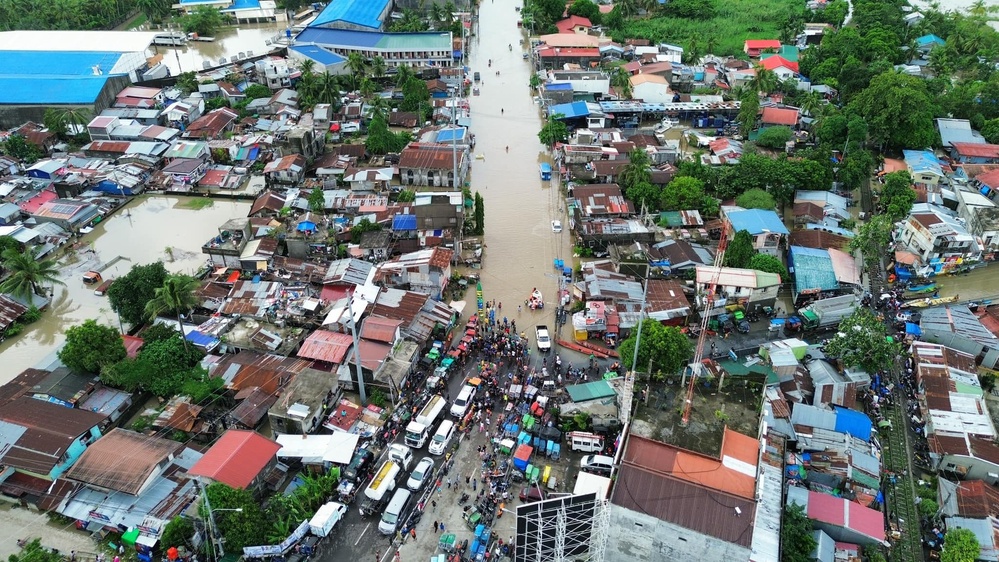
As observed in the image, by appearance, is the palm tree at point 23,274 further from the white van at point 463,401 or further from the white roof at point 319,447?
the white van at point 463,401

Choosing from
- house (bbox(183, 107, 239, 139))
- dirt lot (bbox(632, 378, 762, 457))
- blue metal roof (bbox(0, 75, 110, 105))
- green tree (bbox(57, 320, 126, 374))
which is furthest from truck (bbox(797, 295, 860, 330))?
blue metal roof (bbox(0, 75, 110, 105))

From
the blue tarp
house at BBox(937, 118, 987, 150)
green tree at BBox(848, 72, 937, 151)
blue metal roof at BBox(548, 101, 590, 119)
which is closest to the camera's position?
Answer: the blue tarp

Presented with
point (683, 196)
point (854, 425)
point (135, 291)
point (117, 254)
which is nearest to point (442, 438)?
point (854, 425)

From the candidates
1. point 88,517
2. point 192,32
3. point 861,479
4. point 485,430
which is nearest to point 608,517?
point 485,430

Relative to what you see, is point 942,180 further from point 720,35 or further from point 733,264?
point 720,35

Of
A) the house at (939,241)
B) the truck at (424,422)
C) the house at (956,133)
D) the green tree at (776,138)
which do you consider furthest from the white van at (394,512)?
the house at (956,133)

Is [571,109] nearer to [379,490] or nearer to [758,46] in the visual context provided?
[758,46]

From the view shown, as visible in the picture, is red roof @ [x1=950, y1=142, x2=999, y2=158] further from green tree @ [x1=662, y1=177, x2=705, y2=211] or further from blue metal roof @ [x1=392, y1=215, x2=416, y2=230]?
blue metal roof @ [x1=392, y1=215, x2=416, y2=230]
